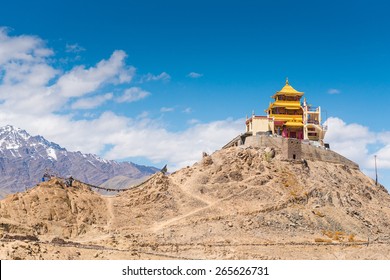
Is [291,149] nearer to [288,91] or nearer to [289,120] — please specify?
[289,120]

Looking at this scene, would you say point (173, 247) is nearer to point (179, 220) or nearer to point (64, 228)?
point (179, 220)

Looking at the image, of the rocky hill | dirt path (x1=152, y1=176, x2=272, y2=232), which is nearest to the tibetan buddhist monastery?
the rocky hill

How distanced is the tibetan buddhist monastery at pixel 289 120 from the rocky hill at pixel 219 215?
1157 centimetres

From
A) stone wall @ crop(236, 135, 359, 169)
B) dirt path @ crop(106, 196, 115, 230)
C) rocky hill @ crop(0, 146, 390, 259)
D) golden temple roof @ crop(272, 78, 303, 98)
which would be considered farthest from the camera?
golden temple roof @ crop(272, 78, 303, 98)

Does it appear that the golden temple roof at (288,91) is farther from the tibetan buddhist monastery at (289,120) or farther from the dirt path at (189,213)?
the dirt path at (189,213)

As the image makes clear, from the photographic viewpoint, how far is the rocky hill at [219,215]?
216ft

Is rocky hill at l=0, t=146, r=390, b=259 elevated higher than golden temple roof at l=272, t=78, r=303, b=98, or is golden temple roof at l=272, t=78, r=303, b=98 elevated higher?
golden temple roof at l=272, t=78, r=303, b=98

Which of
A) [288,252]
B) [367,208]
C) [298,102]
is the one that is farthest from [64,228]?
[298,102]

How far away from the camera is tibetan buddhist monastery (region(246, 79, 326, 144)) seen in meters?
101

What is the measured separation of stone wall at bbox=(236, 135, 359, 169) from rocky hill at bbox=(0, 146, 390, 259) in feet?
5.31

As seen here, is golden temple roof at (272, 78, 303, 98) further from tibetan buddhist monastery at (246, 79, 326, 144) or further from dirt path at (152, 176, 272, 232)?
dirt path at (152, 176, 272, 232)

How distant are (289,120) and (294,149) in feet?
53.5

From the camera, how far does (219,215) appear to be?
7462cm

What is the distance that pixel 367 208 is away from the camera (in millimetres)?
85250
